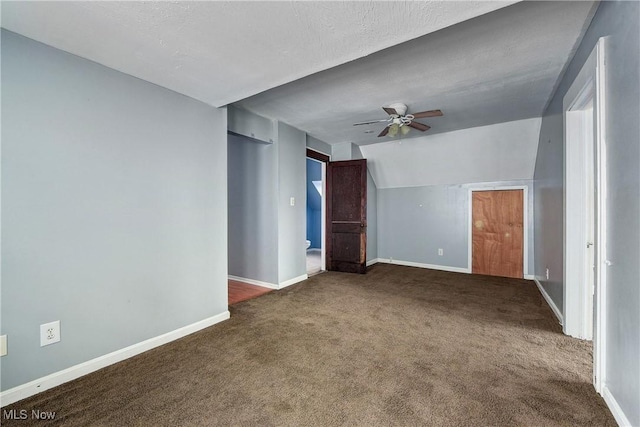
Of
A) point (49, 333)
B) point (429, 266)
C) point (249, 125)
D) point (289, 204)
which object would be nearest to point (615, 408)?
point (49, 333)

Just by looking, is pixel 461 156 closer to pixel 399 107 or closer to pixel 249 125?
pixel 399 107

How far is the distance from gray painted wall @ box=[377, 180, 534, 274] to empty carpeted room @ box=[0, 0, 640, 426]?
1.42m

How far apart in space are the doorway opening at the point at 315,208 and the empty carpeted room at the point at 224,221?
1.63 meters

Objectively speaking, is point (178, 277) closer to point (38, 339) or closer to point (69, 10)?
point (38, 339)

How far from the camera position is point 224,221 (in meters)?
2.84

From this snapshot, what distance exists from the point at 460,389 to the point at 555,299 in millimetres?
2053

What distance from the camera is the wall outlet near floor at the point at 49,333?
1711mm

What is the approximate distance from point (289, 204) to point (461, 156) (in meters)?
3.01

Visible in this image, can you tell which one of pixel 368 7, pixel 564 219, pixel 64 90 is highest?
pixel 368 7

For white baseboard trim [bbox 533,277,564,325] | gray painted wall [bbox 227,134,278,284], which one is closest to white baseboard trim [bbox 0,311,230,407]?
gray painted wall [bbox 227,134,278,284]

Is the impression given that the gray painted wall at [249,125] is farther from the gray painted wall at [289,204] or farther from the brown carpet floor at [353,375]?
the brown carpet floor at [353,375]

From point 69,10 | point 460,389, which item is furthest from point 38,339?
point 460,389

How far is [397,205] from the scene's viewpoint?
5.67 m

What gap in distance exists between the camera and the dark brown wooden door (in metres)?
4.72
